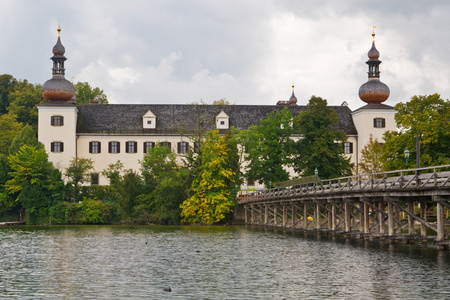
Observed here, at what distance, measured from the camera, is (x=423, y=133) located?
6506 centimetres

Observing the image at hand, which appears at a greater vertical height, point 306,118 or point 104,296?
point 306,118

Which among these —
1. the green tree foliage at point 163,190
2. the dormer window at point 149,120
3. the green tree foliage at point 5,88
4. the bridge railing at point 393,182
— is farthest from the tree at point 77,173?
the green tree foliage at point 5,88

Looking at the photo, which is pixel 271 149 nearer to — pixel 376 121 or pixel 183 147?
pixel 183 147

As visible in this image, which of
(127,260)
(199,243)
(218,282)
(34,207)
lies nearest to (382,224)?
(199,243)

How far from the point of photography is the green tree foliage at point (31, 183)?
8588 cm

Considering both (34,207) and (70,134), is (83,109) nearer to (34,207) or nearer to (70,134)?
(70,134)

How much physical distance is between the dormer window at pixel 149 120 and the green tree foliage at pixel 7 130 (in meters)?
15.2

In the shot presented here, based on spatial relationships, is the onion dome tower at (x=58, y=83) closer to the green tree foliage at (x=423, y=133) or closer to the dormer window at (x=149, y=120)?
the dormer window at (x=149, y=120)

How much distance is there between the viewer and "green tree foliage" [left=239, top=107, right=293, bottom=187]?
81.2 m

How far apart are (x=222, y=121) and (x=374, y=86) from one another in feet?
60.2

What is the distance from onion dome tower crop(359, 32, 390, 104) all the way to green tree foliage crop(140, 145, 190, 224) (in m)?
27.1

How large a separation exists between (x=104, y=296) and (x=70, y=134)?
69428 mm

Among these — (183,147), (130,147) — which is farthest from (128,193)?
(183,147)

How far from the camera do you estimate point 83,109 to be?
335 feet
